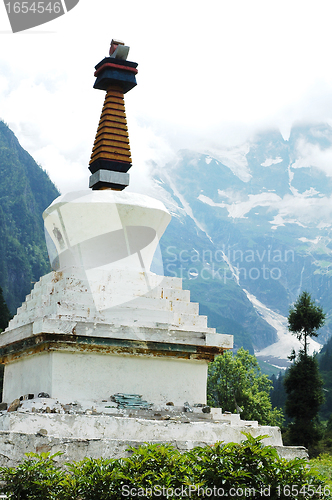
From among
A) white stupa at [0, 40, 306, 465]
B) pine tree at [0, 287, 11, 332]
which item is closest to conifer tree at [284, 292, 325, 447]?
pine tree at [0, 287, 11, 332]

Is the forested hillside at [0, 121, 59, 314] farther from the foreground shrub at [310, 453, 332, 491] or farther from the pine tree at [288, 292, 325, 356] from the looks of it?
the foreground shrub at [310, 453, 332, 491]

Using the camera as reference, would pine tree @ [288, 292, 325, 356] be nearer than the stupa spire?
No

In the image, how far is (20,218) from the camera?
115m

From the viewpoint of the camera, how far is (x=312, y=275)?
19088cm

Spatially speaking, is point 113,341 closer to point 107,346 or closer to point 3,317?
point 107,346

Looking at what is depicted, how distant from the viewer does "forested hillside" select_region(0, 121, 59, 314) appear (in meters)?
97.4

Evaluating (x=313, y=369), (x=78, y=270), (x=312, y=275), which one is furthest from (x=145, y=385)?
(x=312, y=275)

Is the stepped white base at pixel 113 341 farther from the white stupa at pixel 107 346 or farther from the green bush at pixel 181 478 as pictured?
the green bush at pixel 181 478

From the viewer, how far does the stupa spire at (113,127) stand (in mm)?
9992

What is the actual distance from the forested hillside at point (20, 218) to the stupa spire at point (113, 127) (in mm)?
76140

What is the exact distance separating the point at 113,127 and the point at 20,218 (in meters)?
109

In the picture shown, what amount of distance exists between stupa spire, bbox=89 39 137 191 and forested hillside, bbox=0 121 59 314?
7614 centimetres

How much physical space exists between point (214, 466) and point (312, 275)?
192142mm

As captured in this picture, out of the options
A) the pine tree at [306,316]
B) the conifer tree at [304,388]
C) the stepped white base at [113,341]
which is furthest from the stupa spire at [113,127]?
the pine tree at [306,316]
